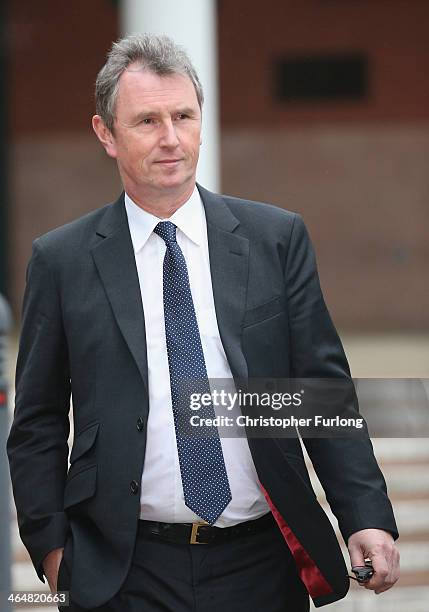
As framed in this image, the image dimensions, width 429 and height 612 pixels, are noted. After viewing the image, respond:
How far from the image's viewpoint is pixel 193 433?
2.77 m

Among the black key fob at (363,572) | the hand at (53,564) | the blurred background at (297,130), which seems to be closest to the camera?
the black key fob at (363,572)

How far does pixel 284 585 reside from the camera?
9.43 ft

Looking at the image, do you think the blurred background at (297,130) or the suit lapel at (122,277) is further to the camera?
the blurred background at (297,130)

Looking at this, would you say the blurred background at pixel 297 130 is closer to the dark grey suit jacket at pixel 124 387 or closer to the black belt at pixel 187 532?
the dark grey suit jacket at pixel 124 387

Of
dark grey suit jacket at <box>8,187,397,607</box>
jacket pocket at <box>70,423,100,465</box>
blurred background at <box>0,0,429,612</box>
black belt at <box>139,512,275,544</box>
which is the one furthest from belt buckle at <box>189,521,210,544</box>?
blurred background at <box>0,0,429,612</box>

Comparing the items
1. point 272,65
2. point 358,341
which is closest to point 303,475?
point 358,341

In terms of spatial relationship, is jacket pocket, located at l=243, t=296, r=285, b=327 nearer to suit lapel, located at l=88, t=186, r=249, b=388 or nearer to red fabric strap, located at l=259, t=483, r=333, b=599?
suit lapel, located at l=88, t=186, r=249, b=388

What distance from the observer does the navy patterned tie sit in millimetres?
2738

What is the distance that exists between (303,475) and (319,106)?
38.3 ft

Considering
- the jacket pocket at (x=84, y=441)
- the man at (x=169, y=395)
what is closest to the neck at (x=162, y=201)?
the man at (x=169, y=395)

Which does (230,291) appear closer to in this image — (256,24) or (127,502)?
(127,502)

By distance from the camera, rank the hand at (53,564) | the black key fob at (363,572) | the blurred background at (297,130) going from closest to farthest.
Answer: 1. the black key fob at (363,572)
2. the hand at (53,564)
3. the blurred background at (297,130)

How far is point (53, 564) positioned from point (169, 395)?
48 centimetres

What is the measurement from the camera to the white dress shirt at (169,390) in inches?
109
